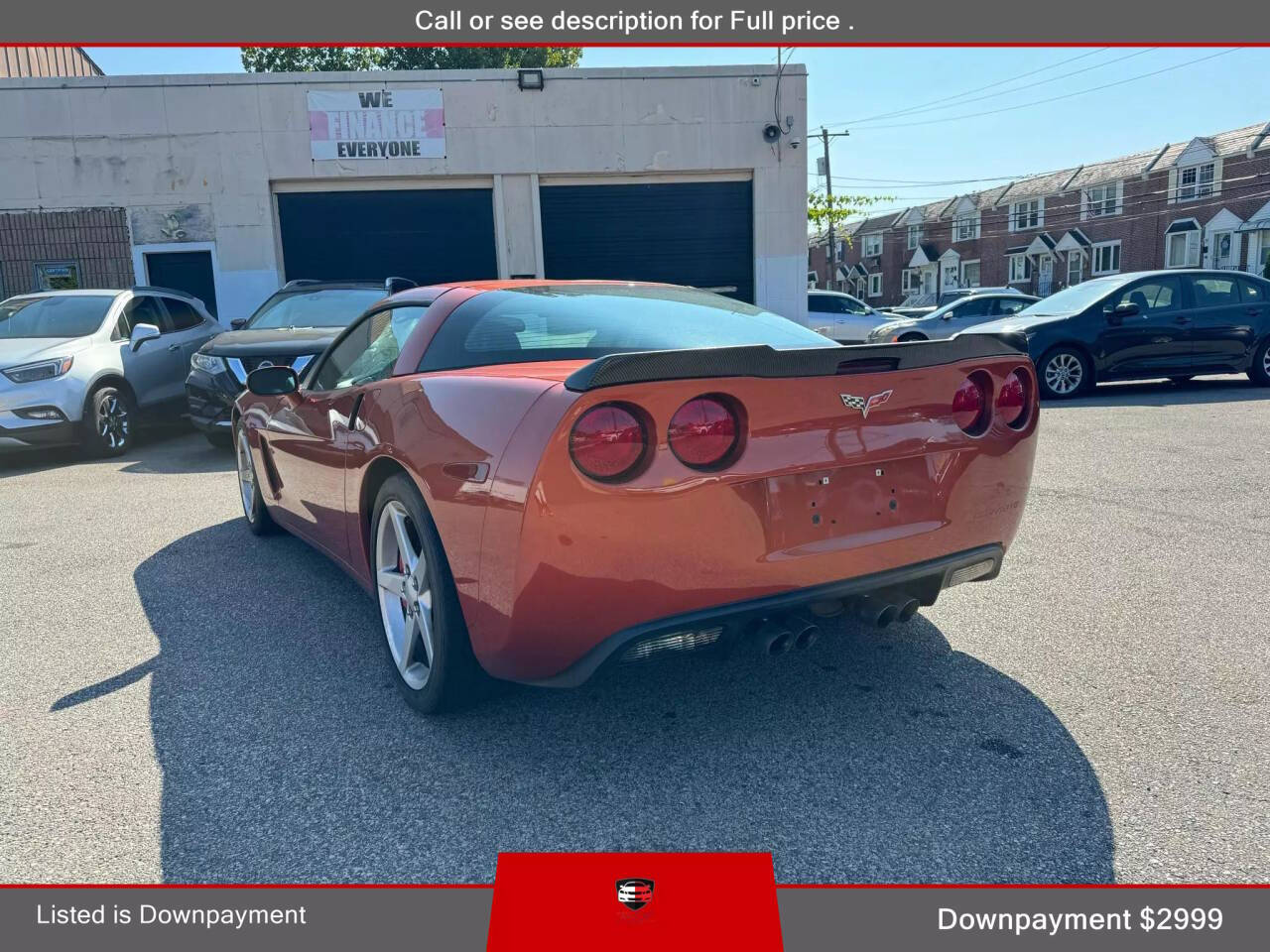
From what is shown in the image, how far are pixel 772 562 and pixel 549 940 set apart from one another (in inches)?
42.7

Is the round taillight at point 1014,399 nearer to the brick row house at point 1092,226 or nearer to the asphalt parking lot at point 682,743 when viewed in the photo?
the asphalt parking lot at point 682,743

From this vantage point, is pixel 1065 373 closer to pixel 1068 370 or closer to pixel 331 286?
pixel 1068 370

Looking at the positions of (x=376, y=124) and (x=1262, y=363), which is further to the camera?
(x=376, y=124)

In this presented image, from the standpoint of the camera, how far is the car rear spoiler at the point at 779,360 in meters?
2.35

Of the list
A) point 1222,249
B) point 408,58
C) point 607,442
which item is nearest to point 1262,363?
point 607,442

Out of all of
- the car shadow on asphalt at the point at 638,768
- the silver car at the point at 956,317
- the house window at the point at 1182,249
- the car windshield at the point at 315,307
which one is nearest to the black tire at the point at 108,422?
the car windshield at the point at 315,307

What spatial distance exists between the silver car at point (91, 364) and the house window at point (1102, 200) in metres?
50.8

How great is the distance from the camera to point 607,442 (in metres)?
2.38

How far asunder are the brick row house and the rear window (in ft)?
146

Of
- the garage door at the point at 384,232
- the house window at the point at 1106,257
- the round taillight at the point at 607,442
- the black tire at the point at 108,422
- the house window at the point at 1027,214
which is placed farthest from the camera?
the house window at the point at 1027,214

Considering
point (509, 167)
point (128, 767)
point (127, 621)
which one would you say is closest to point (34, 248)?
point (509, 167)

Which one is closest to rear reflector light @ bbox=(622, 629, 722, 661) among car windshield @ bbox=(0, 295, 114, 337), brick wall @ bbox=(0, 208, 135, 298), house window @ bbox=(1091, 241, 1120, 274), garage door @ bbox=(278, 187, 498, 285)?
car windshield @ bbox=(0, 295, 114, 337)

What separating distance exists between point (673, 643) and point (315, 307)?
26.5 ft

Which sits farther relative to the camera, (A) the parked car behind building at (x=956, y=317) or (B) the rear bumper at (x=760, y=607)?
(A) the parked car behind building at (x=956, y=317)
